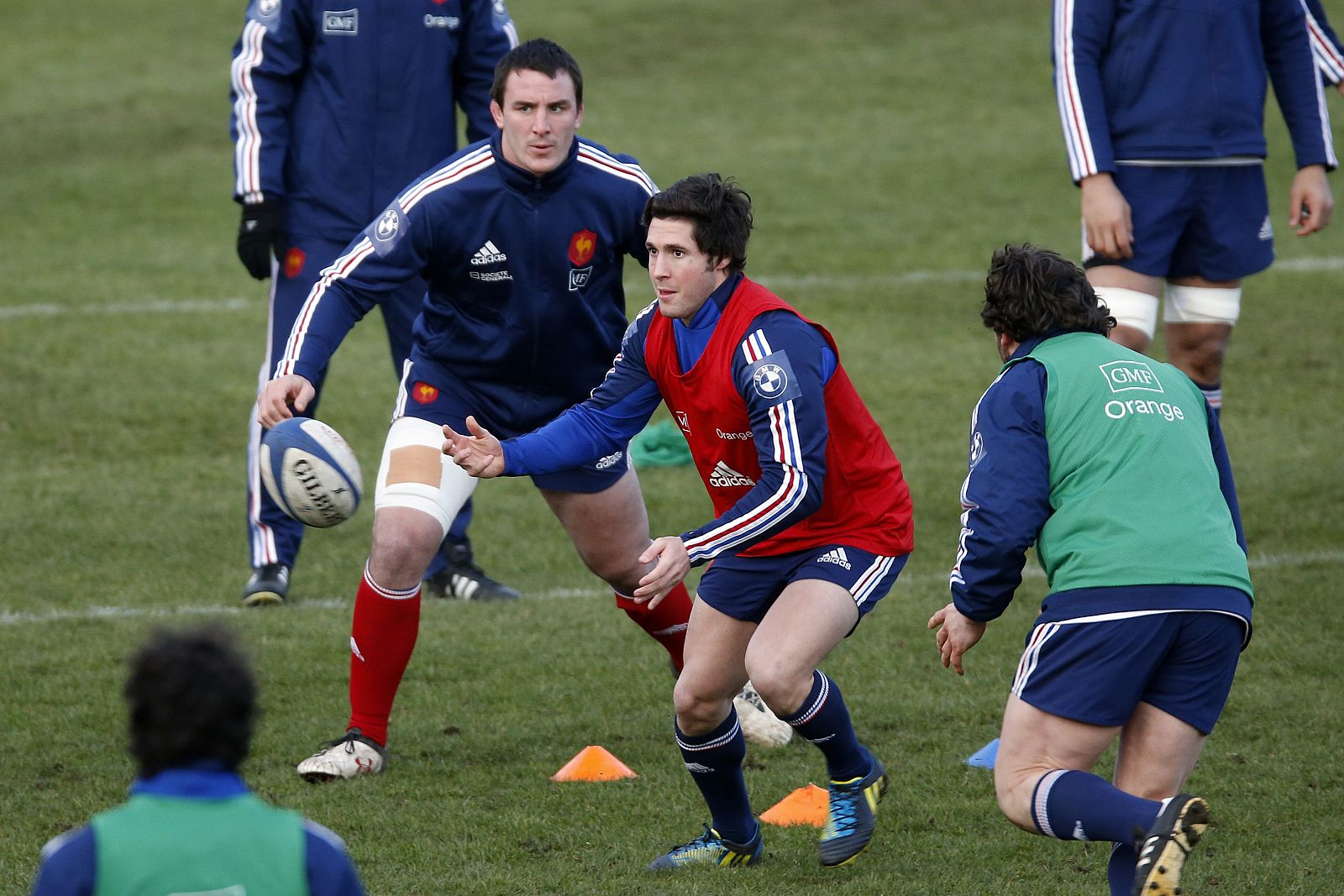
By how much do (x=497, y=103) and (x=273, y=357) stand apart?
2.00m

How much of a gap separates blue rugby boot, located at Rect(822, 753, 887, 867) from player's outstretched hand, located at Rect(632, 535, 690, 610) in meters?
0.83

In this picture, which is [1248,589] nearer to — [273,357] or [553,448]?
[553,448]

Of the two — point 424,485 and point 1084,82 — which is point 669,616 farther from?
point 1084,82

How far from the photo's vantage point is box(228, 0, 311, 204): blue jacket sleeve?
7465 millimetres

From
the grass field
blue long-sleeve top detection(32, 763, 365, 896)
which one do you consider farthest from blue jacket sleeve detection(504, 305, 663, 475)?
blue long-sleeve top detection(32, 763, 365, 896)

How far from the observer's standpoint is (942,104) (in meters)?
20.0

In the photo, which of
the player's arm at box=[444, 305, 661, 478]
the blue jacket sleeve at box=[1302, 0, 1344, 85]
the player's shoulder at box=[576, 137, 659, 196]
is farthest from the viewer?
the blue jacket sleeve at box=[1302, 0, 1344, 85]

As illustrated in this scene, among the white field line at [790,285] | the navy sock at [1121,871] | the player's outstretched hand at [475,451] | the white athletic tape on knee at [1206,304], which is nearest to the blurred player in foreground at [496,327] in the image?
the player's outstretched hand at [475,451]

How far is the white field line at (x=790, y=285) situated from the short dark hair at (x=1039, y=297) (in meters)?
9.24

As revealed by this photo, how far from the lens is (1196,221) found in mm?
6617

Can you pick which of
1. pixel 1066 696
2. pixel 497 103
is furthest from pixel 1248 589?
pixel 497 103

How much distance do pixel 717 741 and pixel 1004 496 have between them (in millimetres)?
1207

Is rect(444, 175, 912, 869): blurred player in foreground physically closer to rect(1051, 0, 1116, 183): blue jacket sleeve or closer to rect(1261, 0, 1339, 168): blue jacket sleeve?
rect(1051, 0, 1116, 183): blue jacket sleeve

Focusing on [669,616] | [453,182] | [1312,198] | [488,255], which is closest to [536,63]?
[453,182]
